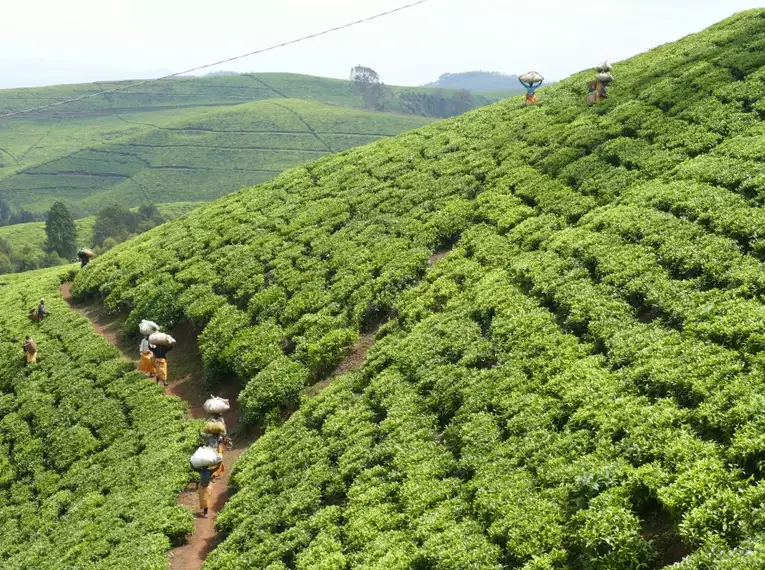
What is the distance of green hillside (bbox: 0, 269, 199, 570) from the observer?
20.5m

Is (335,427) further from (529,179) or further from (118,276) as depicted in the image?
(118,276)

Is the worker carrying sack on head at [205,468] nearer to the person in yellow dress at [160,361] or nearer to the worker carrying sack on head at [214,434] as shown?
the worker carrying sack on head at [214,434]

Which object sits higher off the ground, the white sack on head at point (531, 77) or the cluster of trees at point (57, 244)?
the white sack on head at point (531, 77)

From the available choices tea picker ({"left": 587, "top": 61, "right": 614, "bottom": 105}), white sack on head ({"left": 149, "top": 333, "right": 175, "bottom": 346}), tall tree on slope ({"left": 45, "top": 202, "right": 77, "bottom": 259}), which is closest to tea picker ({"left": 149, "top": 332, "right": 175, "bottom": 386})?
white sack on head ({"left": 149, "top": 333, "right": 175, "bottom": 346})

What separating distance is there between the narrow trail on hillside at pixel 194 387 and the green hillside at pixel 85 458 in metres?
0.55

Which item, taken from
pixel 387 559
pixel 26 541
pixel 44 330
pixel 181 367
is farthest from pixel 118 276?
pixel 387 559

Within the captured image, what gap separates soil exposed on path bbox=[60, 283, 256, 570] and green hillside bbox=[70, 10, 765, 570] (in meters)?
0.90

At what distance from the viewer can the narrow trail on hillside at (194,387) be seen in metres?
20.0

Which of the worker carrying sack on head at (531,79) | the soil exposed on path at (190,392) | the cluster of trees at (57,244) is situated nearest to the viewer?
the soil exposed on path at (190,392)

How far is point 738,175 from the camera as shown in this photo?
2298cm

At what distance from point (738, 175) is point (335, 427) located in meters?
16.6

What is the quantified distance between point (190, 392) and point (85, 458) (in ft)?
16.0

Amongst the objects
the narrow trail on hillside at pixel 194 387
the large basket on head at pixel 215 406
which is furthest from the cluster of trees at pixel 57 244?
the large basket on head at pixel 215 406

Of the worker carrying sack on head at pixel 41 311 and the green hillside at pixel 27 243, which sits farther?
the green hillside at pixel 27 243
